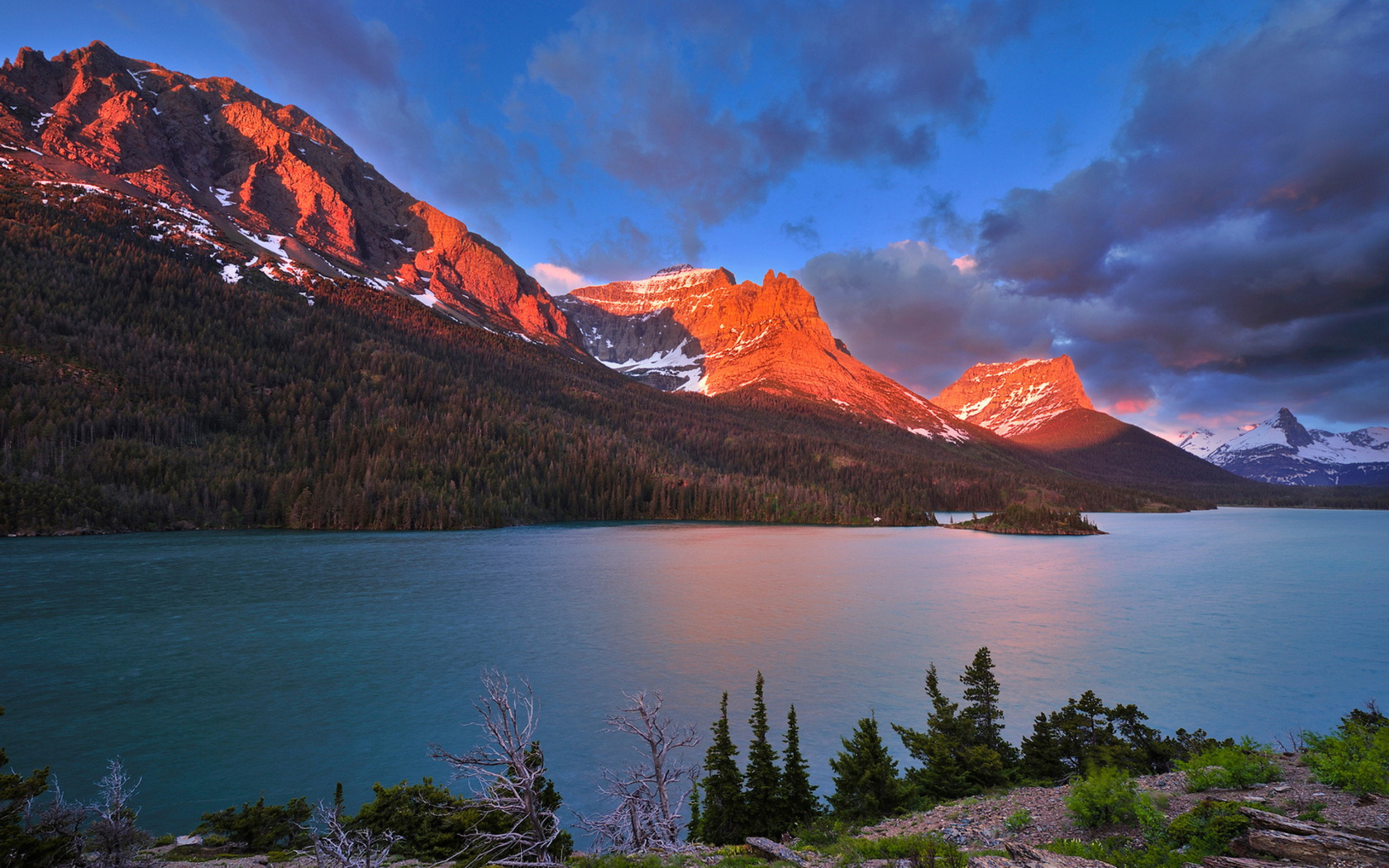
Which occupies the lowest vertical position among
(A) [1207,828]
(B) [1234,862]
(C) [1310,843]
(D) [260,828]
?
(D) [260,828]

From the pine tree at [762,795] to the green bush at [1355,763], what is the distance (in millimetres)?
11694

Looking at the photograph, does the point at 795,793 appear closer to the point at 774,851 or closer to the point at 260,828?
the point at 774,851

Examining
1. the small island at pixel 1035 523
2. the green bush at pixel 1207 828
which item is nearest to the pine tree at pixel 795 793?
the green bush at pixel 1207 828

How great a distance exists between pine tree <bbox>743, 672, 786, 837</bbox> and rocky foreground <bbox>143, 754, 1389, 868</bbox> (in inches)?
105

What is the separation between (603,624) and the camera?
4778cm

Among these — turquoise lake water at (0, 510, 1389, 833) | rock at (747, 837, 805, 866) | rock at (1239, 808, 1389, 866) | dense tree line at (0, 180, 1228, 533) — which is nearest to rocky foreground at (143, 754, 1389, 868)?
rock at (1239, 808, 1389, 866)

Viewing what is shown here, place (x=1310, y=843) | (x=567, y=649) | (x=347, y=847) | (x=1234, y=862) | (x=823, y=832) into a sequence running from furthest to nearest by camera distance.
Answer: (x=567, y=649) < (x=823, y=832) < (x=347, y=847) < (x=1234, y=862) < (x=1310, y=843)

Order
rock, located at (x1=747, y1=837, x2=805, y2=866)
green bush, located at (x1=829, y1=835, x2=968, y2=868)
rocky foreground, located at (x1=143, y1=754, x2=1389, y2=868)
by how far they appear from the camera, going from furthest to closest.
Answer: rock, located at (x1=747, y1=837, x2=805, y2=866)
green bush, located at (x1=829, y1=835, x2=968, y2=868)
rocky foreground, located at (x1=143, y1=754, x2=1389, y2=868)

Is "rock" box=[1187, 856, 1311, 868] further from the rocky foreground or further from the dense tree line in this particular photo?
the dense tree line

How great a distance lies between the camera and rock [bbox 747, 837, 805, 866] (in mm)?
12377

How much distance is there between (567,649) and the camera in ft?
133

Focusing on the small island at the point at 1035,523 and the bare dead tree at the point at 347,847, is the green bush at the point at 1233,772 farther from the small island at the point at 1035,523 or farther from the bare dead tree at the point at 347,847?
the small island at the point at 1035,523

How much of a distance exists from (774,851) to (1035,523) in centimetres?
17236

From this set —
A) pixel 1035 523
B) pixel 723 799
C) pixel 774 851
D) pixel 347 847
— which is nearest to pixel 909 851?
pixel 774 851
